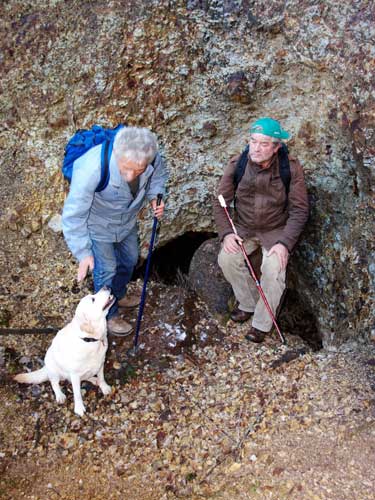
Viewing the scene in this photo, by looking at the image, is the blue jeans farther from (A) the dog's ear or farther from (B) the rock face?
(B) the rock face

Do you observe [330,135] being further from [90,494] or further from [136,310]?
[90,494]

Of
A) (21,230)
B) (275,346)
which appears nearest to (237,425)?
(275,346)

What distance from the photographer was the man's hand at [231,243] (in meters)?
5.79

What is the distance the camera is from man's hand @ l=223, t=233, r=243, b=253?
579cm

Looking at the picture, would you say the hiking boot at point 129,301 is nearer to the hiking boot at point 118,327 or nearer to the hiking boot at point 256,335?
the hiking boot at point 118,327

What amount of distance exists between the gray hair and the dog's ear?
4.95ft

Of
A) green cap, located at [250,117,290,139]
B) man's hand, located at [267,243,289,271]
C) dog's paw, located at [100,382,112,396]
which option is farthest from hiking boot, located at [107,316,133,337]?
green cap, located at [250,117,290,139]

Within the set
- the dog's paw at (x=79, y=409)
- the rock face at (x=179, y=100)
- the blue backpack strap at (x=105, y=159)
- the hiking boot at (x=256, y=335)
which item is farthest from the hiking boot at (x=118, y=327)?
the blue backpack strap at (x=105, y=159)

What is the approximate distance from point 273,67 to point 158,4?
2.00 meters

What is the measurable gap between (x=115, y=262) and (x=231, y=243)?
1.44 m

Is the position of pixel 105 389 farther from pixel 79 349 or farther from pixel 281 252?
pixel 281 252

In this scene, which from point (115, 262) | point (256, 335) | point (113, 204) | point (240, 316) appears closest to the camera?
point (113, 204)

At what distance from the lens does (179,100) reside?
281 inches

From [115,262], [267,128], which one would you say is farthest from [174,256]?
[267,128]
